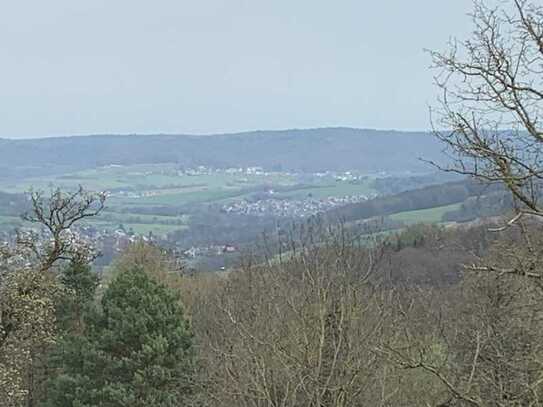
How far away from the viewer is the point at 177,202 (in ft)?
→ 367

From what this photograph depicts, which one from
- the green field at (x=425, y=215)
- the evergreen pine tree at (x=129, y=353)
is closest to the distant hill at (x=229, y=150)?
the green field at (x=425, y=215)

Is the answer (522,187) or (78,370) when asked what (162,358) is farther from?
(522,187)

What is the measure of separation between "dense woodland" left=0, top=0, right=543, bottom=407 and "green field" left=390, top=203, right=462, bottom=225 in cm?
3986

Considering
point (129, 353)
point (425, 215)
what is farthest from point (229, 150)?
point (129, 353)

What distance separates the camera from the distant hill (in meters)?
140

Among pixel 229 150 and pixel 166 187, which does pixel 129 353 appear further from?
pixel 229 150

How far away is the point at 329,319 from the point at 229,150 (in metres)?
143

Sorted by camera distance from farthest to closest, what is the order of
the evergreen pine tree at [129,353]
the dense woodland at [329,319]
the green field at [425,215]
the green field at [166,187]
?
1. the green field at [166,187]
2. the green field at [425,215]
3. the evergreen pine tree at [129,353]
4. the dense woodland at [329,319]

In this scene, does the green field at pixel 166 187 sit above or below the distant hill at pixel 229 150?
below

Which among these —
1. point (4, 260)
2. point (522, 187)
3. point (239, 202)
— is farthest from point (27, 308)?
point (239, 202)

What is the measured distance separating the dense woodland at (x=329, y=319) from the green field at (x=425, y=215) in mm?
39856

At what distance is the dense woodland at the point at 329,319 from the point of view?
7355 mm

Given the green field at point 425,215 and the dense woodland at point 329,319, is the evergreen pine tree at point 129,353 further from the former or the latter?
the green field at point 425,215

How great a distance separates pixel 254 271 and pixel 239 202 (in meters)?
91.4
